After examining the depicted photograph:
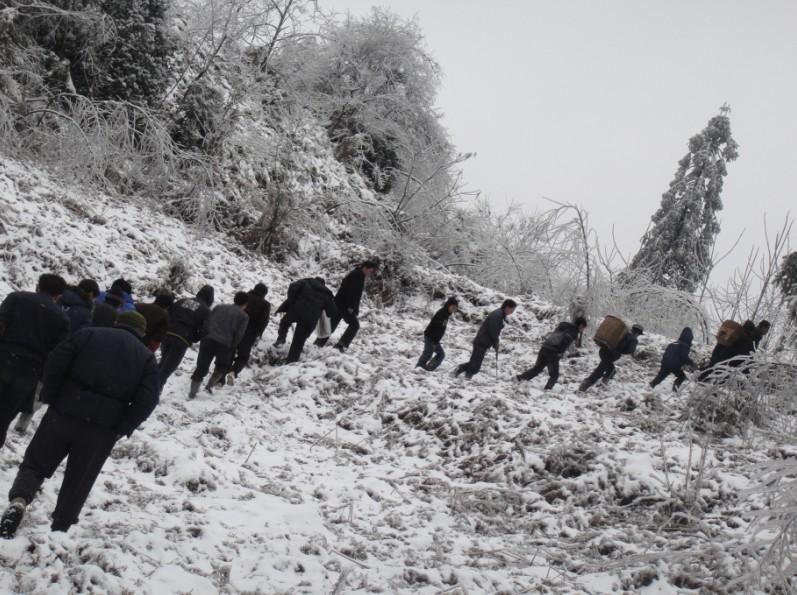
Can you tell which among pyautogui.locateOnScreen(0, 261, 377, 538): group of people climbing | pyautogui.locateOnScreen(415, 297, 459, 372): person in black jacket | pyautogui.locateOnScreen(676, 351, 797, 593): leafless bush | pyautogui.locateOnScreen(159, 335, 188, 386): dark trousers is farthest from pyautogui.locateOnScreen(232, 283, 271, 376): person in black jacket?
pyautogui.locateOnScreen(676, 351, 797, 593): leafless bush

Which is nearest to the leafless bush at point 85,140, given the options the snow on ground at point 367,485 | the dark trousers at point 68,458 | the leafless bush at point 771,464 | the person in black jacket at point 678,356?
the snow on ground at point 367,485

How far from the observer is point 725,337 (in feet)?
32.4

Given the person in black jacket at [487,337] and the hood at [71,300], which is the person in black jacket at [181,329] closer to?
the hood at [71,300]

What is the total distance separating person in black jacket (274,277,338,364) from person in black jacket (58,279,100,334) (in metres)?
3.98

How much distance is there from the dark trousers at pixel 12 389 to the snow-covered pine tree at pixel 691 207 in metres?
24.4

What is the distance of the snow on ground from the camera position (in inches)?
182

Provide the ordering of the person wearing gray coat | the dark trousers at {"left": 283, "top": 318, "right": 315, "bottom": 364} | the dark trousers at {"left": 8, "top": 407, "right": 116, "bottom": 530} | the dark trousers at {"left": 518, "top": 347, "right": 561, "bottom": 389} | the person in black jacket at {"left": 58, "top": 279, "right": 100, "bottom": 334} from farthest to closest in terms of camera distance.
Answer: the dark trousers at {"left": 518, "top": 347, "right": 561, "bottom": 389}, the dark trousers at {"left": 283, "top": 318, "right": 315, "bottom": 364}, the person wearing gray coat, the person in black jacket at {"left": 58, "top": 279, "right": 100, "bottom": 334}, the dark trousers at {"left": 8, "top": 407, "right": 116, "bottom": 530}

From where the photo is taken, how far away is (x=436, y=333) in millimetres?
11617

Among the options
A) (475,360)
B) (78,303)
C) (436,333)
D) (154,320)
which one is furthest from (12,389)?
(475,360)

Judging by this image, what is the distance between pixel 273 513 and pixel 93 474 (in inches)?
Answer: 77.4

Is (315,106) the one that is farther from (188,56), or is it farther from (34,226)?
(34,226)

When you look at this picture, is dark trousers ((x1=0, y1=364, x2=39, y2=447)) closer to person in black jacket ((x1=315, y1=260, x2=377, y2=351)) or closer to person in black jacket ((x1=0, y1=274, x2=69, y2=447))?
person in black jacket ((x1=0, y1=274, x2=69, y2=447))

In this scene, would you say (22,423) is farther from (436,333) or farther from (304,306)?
(436,333)

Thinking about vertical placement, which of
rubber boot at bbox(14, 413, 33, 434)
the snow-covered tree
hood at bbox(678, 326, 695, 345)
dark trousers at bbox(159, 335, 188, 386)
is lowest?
rubber boot at bbox(14, 413, 33, 434)
